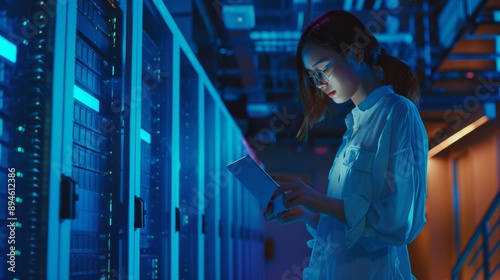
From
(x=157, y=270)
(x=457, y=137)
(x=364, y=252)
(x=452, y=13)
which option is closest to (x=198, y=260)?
(x=157, y=270)

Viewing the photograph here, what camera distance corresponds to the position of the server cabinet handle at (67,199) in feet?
3.70

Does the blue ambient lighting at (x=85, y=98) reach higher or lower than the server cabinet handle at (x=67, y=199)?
higher

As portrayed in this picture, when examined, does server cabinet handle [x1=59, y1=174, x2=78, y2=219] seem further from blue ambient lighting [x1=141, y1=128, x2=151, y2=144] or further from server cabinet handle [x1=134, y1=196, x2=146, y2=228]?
blue ambient lighting [x1=141, y1=128, x2=151, y2=144]

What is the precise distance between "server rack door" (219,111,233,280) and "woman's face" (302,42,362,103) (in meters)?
2.56

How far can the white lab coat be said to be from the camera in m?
1.00

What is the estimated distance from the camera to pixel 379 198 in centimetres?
104

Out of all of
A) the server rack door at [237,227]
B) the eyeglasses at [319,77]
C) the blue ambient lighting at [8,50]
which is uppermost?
the blue ambient lighting at [8,50]

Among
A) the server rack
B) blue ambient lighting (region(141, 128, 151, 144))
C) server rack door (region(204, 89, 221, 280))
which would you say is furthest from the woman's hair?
server rack door (region(204, 89, 221, 280))

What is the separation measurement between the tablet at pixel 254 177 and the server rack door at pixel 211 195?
78.5 inches

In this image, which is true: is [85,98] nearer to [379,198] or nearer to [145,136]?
[145,136]

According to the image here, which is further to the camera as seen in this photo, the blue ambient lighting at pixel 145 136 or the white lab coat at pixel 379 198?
the blue ambient lighting at pixel 145 136

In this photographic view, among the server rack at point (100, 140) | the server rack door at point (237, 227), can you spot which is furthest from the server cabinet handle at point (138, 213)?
the server rack door at point (237, 227)

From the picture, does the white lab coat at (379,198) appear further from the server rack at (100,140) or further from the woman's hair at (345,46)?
the server rack at (100,140)

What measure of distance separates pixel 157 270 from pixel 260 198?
1.14m
